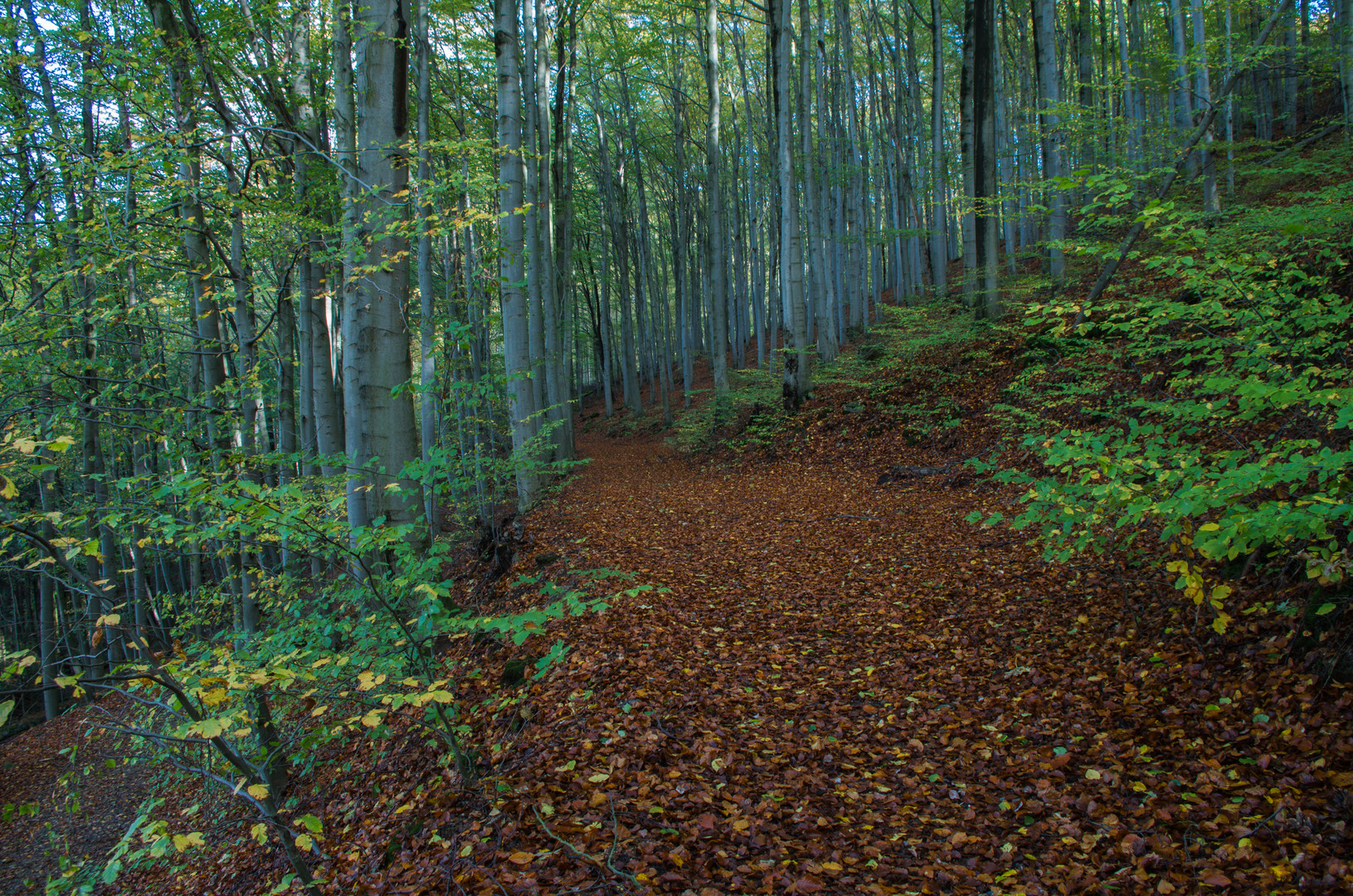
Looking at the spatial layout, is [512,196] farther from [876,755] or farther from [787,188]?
[876,755]

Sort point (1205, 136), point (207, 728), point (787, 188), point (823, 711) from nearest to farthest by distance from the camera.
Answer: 1. point (207, 728)
2. point (823, 711)
3. point (1205, 136)
4. point (787, 188)

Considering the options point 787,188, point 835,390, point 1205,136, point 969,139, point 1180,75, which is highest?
point 1180,75

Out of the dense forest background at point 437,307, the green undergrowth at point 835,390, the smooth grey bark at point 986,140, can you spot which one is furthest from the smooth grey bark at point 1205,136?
the green undergrowth at point 835,390

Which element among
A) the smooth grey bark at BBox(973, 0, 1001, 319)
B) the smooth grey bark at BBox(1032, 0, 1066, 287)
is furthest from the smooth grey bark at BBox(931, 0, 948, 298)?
the smooth grey bark at BBox(1032, 0, 1066, 287)

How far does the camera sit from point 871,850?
8.77 feet

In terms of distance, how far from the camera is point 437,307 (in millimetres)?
7664

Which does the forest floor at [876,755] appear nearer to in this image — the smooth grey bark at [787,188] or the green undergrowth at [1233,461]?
the green undergrowth at [1233,461]

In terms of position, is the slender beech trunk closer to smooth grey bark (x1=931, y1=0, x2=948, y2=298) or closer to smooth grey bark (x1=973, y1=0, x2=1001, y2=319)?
smooth grey bark (x1=931, y1=0, x2=948, y2=298)

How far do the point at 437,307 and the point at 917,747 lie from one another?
7.03 m

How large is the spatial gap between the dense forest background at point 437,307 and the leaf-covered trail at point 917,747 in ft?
1.93

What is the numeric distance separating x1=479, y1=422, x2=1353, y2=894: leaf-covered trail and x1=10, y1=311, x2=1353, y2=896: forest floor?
13 millimetres

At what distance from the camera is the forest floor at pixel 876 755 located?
2486 mm

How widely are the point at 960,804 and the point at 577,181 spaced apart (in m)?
22.9

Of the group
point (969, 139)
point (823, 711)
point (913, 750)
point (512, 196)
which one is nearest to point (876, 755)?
point (913, 750)
